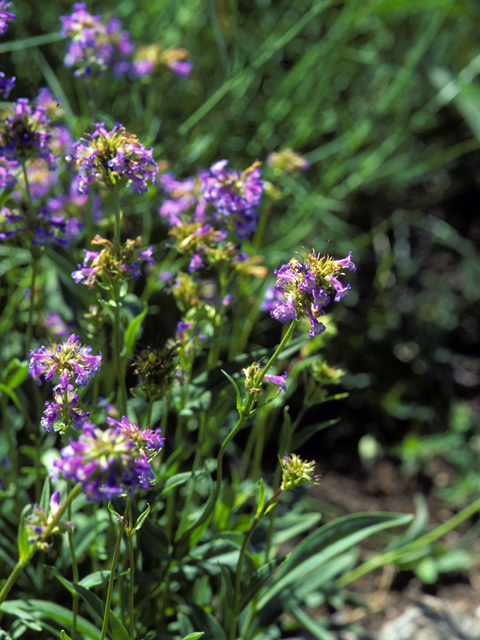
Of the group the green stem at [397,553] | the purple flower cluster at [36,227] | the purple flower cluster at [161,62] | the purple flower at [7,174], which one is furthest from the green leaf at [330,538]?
the purple flower cluster at [161,62]

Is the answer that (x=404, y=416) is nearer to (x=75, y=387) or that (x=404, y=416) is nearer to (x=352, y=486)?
(x=352, y=486)

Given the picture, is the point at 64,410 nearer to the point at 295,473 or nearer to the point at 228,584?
the point at 295,473

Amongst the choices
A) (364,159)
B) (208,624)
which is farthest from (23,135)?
(364,159)

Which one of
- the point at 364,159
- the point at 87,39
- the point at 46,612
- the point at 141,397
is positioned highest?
the point at 364,159

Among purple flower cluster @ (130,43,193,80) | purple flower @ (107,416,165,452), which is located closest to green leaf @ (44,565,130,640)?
purple flower @ (107,416,165,452)

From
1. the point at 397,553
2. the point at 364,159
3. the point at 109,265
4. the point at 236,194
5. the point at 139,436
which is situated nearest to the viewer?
the point at 139,436

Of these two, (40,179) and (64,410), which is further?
(40,179)
